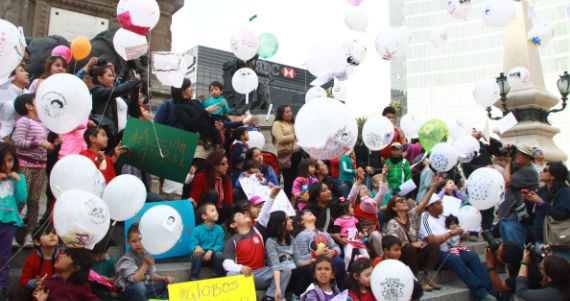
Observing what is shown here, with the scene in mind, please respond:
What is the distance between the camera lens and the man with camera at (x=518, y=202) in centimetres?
601

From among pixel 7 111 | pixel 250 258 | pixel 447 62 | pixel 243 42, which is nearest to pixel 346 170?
pixel 243 42

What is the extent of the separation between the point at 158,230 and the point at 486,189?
12.1ft

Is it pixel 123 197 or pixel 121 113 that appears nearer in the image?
pixel 123 197

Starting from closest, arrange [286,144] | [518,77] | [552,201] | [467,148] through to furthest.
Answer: [552,201]
[286,144]
[467,148]
[518,77]

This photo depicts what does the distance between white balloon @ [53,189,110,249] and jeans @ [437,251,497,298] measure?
395 centimetres

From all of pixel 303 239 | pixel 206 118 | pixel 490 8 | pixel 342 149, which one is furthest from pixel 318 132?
pixel 490 8

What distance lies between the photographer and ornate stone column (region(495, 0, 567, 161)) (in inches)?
385

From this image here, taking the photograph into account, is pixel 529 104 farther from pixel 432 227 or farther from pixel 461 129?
pixel 432 227

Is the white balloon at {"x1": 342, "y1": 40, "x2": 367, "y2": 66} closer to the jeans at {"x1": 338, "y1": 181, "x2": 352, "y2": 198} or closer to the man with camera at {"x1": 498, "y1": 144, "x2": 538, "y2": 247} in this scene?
the jeans at {"x1": 338, "y1": 181, "x2": 352, "y2": 198}

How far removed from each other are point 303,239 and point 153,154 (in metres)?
1.82

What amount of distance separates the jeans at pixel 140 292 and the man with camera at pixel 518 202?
4.37 metres

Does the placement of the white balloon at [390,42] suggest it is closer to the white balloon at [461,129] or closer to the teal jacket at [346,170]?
the white balloon at [461,129]

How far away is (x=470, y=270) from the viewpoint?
5555 mm

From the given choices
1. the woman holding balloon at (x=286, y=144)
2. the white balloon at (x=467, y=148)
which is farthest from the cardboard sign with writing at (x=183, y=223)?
the white balloon at (x=467, y=148)
